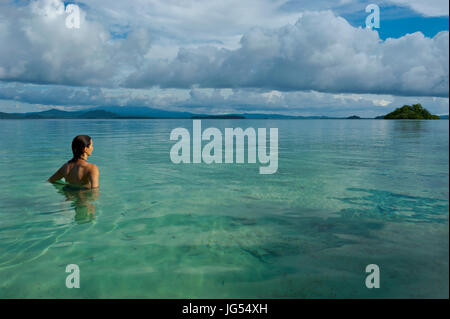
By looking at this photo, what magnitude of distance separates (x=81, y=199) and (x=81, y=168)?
981mm

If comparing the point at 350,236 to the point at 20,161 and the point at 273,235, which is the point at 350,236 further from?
the point at 20,161

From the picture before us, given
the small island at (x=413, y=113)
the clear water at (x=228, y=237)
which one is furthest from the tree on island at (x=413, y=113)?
the clear water at (x=228, y=237)

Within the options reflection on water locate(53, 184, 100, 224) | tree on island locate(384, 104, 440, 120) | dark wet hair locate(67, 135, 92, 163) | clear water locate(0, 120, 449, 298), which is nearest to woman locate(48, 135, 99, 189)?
dark wet hair locate(67, 135, 92, 163)

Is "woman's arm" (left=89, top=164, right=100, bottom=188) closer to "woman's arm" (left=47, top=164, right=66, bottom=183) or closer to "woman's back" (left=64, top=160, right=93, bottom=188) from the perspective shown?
"woman's back" (left=64, top=160, right=93, bottom=188)

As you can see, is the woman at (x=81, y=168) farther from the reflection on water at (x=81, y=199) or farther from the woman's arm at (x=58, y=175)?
the reflection on water at (x=81, y=199)

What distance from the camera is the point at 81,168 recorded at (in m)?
9.62

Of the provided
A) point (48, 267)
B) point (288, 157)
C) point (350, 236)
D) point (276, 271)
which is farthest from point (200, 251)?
point (288, 157)

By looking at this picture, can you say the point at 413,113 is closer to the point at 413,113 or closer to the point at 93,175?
the point at 413,113

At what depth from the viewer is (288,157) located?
1994 centimetres

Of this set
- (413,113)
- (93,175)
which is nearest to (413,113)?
(413,113)

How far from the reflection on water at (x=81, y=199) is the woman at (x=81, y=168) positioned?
0.75 feet

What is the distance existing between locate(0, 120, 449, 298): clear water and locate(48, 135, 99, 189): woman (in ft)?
1.50

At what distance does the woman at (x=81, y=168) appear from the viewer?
918 cm

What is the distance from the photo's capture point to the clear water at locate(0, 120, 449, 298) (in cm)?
482
